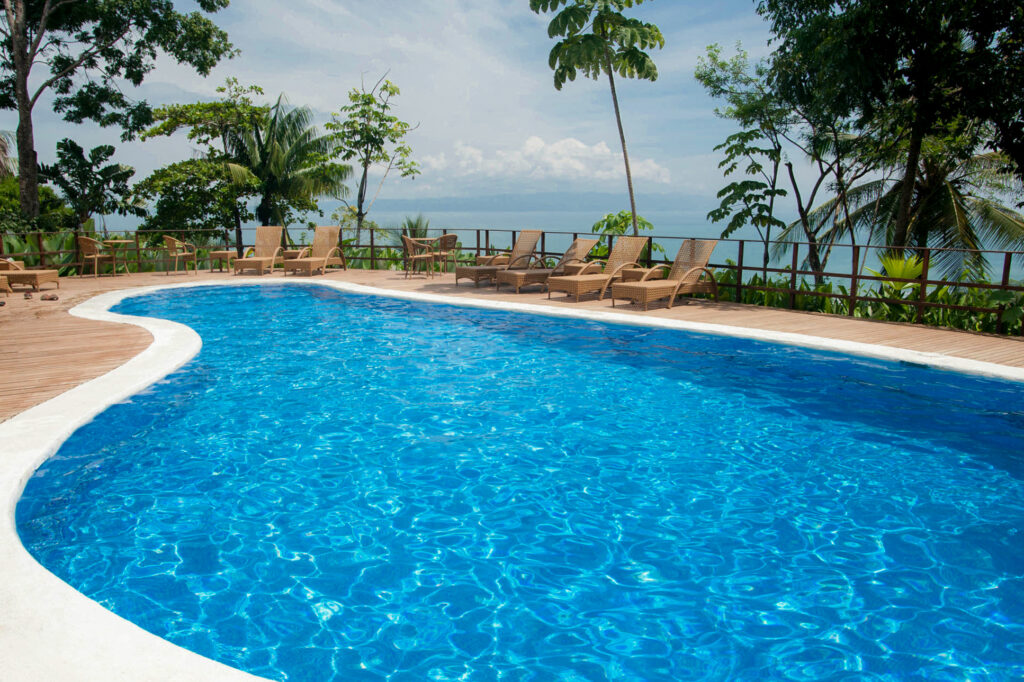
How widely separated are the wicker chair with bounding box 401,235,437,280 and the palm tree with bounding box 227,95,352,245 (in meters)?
7.60

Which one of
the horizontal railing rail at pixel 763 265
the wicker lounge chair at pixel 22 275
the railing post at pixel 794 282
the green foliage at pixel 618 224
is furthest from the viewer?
the green foliage at pixel 618 224

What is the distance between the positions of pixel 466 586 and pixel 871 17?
33.5 ft

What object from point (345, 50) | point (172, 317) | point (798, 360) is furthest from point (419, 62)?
point (798, 360)

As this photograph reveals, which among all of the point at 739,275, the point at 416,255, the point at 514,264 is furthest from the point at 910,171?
the point at 416,255

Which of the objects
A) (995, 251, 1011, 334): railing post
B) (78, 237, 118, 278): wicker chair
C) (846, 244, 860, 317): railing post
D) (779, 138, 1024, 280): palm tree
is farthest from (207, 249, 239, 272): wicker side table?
(779, 138, 1024, 280): palm tree

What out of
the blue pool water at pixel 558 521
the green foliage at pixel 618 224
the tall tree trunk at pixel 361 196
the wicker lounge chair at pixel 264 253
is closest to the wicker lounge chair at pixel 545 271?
the green foliage at pixel 618 224

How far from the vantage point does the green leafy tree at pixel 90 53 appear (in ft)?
64.1

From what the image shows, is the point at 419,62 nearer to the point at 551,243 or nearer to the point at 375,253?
the point at 375,253

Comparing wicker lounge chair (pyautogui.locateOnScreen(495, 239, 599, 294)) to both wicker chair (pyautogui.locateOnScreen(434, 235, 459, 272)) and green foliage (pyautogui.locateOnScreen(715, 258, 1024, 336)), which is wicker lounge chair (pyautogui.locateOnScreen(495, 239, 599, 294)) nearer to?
green foliage (pyautogui.locateOnScreen(715, 258, 1024, 336))

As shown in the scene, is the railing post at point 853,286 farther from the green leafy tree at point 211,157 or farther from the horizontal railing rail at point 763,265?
the green leafy tree at point 211,157

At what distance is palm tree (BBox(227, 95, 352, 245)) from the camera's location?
22.1 m

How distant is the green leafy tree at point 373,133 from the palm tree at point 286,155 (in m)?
2.24

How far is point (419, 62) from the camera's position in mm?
20078

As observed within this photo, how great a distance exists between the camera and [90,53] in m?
21.6
